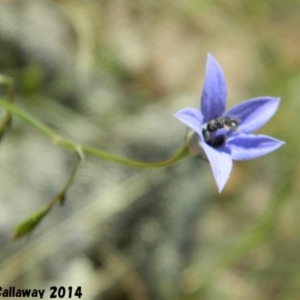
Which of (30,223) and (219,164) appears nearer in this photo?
(219,164)

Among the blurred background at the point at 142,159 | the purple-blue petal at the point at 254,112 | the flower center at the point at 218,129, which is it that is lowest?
the blurred background at the point at 142,159

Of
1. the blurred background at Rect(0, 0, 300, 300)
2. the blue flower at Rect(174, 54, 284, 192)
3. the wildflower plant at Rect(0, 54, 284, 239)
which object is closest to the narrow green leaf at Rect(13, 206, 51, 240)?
the wildflower plant at Rect(0, 54, 284, 239)

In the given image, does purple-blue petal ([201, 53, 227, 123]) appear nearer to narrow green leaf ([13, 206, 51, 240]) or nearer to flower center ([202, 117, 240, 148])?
flower center ([202, 117, 240, 148])

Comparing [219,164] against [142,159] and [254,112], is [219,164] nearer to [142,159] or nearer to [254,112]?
[254,112]

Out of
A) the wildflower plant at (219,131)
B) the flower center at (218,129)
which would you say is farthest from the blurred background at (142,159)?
the flower center at (218,129)

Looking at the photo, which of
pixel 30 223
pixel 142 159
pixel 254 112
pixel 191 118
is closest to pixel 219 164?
pixel 191 118

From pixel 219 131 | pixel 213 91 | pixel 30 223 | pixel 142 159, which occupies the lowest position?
pixel 142 159

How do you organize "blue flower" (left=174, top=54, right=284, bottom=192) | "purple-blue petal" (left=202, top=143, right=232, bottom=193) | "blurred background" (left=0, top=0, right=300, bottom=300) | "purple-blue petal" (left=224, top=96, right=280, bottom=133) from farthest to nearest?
"blurred background" (left=0, top=0, right=300, bottom=300), "purple-blue petal" (left=224, top=96, right=280, bottom=133), "blue flower" (left=174, top=54, right=284, bottom=192), "purple-blue petal" (left=202, top=143, right=232, bottom=193)

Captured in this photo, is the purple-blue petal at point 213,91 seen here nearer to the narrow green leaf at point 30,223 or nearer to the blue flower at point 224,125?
the blue flower at point 224,125
